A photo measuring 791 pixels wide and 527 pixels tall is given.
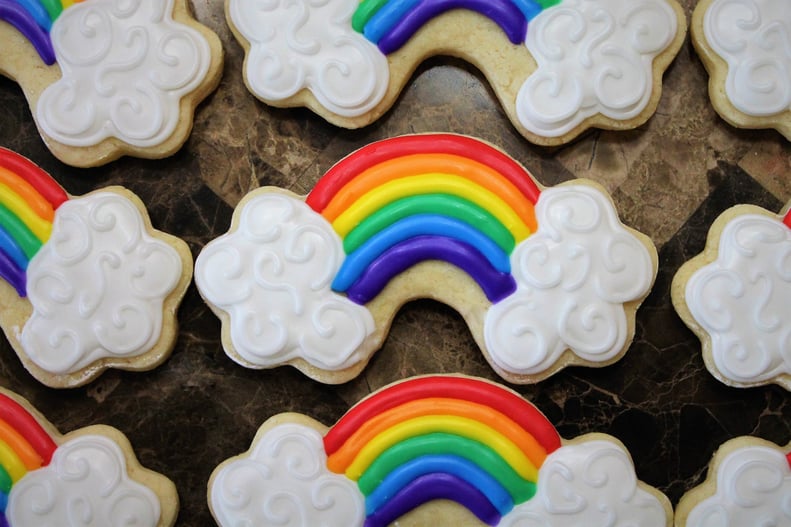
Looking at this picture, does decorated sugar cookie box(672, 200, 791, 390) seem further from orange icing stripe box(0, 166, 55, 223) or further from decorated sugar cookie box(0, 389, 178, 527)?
orange icing stripe box(0, 166, 55, 223)

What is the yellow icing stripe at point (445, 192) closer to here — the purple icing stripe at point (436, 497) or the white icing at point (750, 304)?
the white icing at point (750, 304)

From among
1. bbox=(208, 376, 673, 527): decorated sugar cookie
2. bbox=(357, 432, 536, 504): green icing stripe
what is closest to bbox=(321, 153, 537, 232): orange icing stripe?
bbox=(208, 376, 673, 527): decorated sugar cookie

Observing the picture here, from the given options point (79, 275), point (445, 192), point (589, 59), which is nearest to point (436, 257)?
point (445, 192)

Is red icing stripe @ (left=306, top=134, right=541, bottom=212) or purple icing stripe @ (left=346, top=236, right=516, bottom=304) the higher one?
red icing stripe @ (left=306, top=134, right=541, bottom=212)

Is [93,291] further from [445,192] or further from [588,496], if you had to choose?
[588,496]

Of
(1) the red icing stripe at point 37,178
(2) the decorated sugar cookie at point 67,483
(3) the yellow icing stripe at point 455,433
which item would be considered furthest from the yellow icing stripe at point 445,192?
(2) the decorated sugar cookie at point 67,483

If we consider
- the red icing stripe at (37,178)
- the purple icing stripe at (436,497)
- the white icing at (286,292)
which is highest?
the red icing stripe at (37,178)
